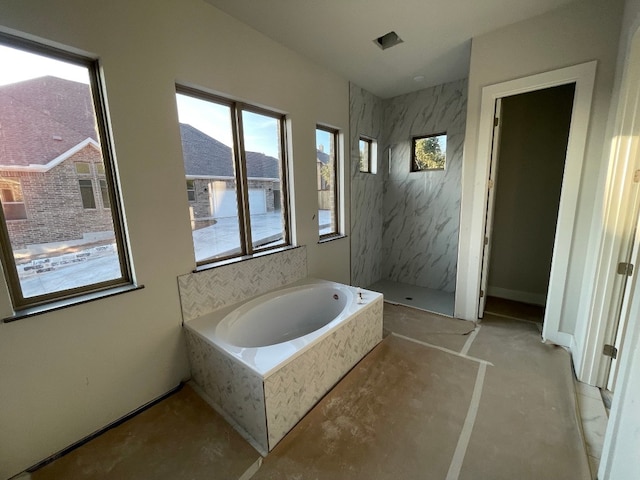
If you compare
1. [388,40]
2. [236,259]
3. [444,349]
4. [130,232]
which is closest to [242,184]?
[236,259]

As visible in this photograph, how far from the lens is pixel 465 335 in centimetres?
253

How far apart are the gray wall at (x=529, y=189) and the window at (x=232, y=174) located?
8.80 feet

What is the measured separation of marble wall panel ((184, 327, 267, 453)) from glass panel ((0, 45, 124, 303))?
0.79m

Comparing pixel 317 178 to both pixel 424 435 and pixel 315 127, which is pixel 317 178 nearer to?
pixel 315 127

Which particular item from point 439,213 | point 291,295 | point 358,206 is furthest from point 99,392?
point 439,213

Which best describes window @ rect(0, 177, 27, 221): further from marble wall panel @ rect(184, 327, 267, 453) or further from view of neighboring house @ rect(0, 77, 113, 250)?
marble wall panel @ rect(184, 327, 267, 453)

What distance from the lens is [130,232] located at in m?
1.64

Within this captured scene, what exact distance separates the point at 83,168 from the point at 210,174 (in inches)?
30.9

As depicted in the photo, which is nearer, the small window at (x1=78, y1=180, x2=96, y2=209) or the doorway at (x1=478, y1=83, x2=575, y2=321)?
the small window at (x1=78, y1=180, x2=96, y2=209)

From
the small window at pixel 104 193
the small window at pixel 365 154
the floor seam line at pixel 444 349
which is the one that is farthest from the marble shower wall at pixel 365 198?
the small window at pixel 104 193

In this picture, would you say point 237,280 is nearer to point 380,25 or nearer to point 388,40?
point 380,25

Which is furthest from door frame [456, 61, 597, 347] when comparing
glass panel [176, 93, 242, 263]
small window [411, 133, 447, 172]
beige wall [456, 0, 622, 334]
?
glass panel [176, 93, 242, 263]

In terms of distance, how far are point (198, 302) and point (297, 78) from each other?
227 centimetres

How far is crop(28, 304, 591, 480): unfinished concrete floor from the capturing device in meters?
1.34
